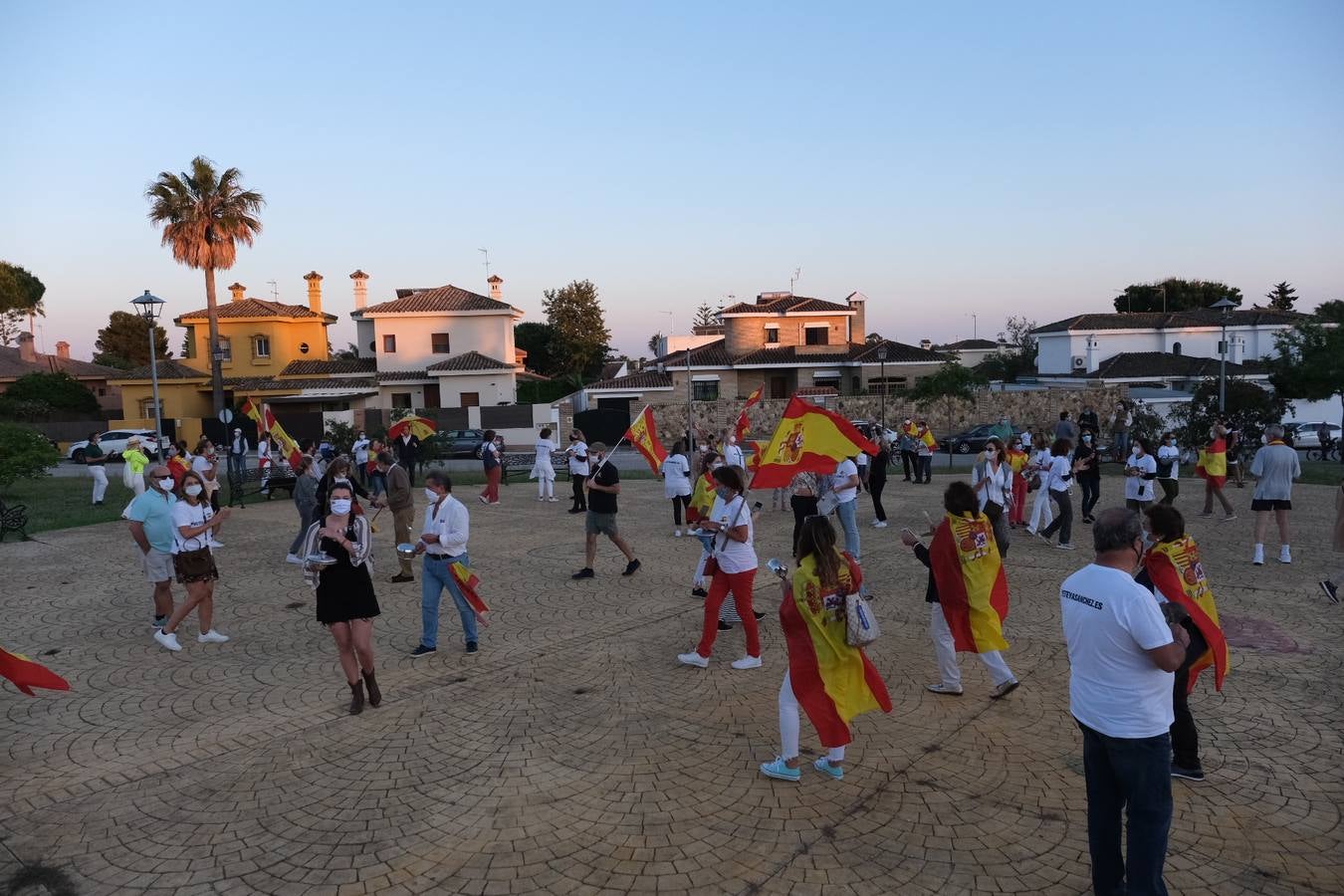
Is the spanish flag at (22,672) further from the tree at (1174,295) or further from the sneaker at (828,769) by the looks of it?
the tree at (1174,295)

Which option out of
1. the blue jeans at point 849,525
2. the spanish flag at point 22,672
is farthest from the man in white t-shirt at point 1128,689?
the blue jeans at point 849,525

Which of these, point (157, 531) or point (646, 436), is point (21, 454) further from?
point (646, 436)

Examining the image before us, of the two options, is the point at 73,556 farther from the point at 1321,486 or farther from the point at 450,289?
the point at 450,289

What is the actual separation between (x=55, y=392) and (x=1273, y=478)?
55603 millimetres

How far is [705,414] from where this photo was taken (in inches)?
1721

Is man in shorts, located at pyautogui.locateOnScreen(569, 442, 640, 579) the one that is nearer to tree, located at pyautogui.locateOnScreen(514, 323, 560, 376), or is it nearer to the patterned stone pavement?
the patterned stone pavement

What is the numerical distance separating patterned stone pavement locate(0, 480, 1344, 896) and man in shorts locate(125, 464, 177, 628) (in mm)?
544

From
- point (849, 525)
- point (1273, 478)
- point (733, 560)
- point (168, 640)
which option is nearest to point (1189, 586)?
point (733, 560)

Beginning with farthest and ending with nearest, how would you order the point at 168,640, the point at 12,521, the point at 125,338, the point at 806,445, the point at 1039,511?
the point at 125,338 < the point at 12,521 < the point at 1039,511 < the point at 168,640 < the point at 806,445

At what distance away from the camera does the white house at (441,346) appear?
45.1 meters

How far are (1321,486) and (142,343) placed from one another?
8092 centimetres

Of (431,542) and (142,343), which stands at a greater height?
(142,343)

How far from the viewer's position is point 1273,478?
35.1 ft

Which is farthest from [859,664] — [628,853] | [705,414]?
[705,414]
